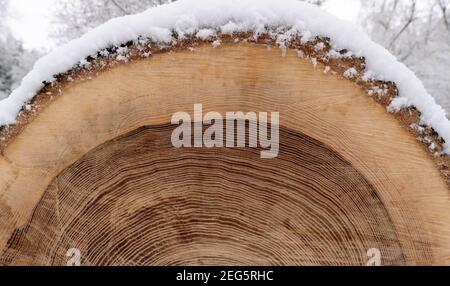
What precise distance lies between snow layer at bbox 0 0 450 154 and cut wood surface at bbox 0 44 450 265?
3cm

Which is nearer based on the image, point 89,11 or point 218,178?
point 218,178

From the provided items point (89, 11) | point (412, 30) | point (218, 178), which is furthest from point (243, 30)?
point (412, 30)

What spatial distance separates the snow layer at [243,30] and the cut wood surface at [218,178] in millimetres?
35

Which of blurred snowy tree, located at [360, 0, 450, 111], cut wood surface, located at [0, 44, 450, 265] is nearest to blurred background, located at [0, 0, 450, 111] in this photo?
blurred snowy tree, located at [360, 0, 450, 111]

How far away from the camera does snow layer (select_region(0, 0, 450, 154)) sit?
30.0 inches

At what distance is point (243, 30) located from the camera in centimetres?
76

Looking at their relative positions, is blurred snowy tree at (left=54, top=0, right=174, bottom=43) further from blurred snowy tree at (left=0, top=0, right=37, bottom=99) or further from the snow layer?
the snow layer

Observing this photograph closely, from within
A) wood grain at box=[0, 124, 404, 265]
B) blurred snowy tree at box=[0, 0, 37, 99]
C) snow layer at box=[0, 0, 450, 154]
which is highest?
blurred snowy tree at box=[0, 0, 37, 99]

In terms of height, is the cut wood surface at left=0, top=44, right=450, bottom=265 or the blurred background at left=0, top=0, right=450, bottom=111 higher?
the blurred background at left=0, top=0, right=450, bottom=111

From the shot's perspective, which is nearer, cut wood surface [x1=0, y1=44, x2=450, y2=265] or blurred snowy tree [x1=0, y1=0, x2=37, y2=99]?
cut wood surface [x1=0, y1=44, x2=450, y2=265]

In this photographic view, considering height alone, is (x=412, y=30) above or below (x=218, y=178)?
above

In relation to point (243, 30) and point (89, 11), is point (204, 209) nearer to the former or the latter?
point (243, 30)

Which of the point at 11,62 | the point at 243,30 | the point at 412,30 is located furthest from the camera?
the point at 412,30

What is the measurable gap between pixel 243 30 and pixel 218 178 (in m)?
0.25
